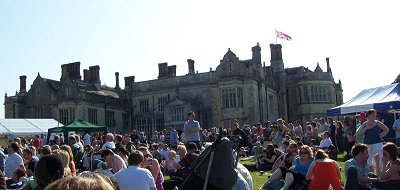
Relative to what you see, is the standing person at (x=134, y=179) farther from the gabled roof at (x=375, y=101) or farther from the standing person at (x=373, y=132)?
the gabled roof at (x=375, y=101)

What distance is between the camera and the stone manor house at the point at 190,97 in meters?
40.4

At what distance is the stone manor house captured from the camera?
40.4 m

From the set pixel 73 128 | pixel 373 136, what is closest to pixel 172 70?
pixel 73 128

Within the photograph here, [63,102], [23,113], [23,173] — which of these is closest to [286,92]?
[63,102]

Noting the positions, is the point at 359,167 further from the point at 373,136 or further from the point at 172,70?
the point at 172,70

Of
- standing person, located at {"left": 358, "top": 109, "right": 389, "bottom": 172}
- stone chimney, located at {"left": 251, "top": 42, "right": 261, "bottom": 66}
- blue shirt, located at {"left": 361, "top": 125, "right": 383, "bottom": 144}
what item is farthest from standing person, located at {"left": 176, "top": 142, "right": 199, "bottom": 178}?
stone chimney, located at {"left": 251, "top": 42, "right": 261, "bottom": 66}

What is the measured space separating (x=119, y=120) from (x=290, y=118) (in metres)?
18.8

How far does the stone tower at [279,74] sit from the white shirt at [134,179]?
43543mm

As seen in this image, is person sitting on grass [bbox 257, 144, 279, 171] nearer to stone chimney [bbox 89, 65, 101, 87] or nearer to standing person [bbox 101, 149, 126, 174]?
standing person [bbox 101, 149, 126, 174]

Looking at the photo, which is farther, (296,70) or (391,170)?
(296,70)

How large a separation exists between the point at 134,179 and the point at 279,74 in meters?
44.6

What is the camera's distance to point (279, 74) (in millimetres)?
50562

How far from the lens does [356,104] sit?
19625 mm

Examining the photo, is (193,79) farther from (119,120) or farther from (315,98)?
(315,98)
